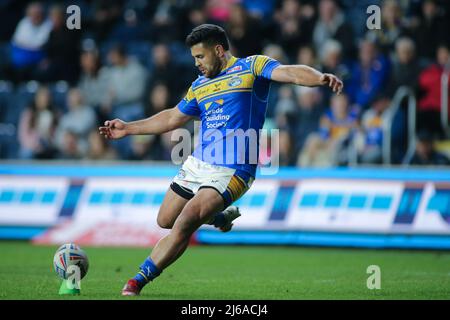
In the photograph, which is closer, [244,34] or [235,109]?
[235,109]

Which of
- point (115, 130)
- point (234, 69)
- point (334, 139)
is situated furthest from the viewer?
point (334, 139)

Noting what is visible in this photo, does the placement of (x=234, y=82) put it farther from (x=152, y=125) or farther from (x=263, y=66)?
(x=152, y=125)

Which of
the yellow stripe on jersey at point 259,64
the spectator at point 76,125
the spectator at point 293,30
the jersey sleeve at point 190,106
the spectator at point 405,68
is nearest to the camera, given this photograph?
the yellow stripe on jersey at point 259,64

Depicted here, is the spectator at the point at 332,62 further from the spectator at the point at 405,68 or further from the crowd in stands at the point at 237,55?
the spectator at the point at 405,68

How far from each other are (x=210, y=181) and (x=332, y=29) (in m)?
9.73

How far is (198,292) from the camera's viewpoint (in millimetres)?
9766

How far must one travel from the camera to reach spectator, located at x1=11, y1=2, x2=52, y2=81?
20.6m

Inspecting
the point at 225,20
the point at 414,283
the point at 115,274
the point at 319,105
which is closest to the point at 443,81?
the point at 319,105

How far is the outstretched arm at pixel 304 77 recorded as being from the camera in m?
8.56

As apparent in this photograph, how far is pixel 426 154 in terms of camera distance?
15781mm

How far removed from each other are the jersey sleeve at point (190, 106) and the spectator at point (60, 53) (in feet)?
34.5

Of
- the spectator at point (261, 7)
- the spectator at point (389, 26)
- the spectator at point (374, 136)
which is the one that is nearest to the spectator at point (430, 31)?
the spectator at point (389, 26)

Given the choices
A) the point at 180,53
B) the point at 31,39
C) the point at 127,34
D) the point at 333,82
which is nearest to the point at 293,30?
the point at 180,53

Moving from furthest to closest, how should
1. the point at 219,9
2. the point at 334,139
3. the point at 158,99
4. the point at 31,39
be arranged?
the point at 31,39, the point at 219,9, the point at 158,99, the point at 334,139
